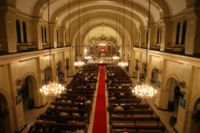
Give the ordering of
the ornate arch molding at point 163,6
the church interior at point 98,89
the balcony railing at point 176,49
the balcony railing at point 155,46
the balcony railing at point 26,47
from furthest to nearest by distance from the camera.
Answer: the balcony railing at point 155,46 < the ornate arch molding at point 163,6 < the balcony railing at point 26,47 < the balcony railing at point 176,49 < the church interior at point 98,89

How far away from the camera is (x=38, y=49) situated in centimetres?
1309

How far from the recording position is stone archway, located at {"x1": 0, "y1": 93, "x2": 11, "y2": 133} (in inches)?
353

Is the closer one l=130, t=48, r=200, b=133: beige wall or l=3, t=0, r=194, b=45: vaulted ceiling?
l=130, t=48, r=200, b=133: beige wall

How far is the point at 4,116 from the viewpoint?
9.10m

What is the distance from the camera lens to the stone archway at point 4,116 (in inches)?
353

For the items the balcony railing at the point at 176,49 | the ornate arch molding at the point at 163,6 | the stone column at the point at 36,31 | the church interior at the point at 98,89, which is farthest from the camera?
the stone column at the point at 36,31

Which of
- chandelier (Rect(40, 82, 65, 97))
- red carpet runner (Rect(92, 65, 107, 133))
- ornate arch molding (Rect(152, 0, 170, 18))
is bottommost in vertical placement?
red carpet runner (Rect(92, 65, 107, 133))

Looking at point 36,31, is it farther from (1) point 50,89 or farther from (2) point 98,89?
(2) point 98,89

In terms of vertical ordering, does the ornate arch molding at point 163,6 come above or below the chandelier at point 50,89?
above

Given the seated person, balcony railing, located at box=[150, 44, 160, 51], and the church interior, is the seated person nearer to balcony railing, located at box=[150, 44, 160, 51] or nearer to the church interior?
the church interior

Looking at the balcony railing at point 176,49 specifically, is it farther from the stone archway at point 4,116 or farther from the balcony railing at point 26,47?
the stone archway at point 4,116

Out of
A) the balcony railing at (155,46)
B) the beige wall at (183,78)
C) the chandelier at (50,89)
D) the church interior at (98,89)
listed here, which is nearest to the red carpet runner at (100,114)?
the church interior at (98,89)

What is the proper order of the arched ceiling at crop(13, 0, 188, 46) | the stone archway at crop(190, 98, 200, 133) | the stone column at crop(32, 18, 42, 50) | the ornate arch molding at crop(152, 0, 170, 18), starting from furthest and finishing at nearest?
the stone column at crop(32, 18, 42, 50)
the ornate arch molding at crop(152, 0, 170, 18)
the arched ceiling at crop(13, 0, 188, 46)
the stone archway at crop(190, 98, 200, 133)

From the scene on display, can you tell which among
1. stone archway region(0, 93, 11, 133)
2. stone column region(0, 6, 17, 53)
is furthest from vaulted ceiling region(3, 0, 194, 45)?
stone archway region(0, 93, 11, 133)
